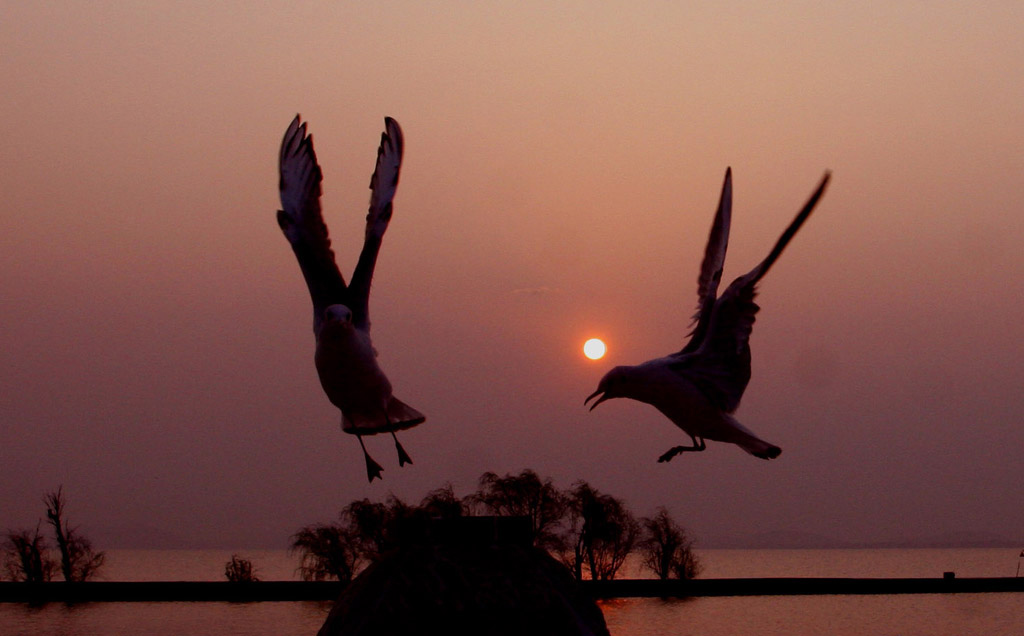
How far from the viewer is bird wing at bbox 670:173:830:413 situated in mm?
14070

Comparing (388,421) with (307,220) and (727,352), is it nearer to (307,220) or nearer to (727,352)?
(307,220)

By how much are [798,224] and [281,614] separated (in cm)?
5039

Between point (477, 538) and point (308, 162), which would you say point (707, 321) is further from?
point (308, 162)

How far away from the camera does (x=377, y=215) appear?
1527cm

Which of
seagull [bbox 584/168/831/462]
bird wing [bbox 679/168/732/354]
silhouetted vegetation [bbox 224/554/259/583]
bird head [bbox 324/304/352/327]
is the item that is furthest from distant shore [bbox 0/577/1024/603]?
bird head [bbox 324/304/352/327]

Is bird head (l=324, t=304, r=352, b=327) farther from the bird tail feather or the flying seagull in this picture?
the bird tail feather

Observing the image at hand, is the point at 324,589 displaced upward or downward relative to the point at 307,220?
downward

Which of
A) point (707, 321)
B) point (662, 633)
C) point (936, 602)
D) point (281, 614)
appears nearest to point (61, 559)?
point (281, 614)

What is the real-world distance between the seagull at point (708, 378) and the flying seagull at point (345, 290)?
248 cm

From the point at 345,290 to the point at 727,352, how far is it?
14.1ft

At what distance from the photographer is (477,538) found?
14.4m

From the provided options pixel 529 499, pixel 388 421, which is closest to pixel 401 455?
pixel 388 421

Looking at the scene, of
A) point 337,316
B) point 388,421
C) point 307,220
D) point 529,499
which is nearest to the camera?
→ point 337,316

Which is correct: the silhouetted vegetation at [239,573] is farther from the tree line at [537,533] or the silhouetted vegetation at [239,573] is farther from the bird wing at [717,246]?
the bird wing at [717,246]
